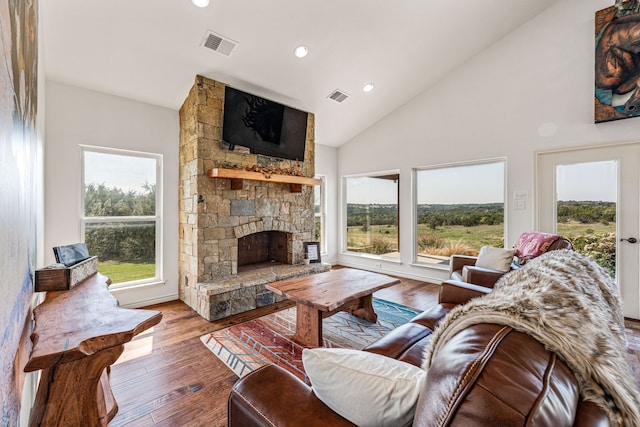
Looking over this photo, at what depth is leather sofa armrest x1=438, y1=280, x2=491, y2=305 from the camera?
2.24 metres

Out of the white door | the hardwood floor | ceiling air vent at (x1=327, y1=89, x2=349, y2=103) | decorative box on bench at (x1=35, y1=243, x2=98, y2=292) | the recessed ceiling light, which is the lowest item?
the hardwood floor

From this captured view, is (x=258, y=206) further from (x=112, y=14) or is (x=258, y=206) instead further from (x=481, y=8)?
(x=481, y=8)

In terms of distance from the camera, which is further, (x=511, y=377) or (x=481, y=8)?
(x=481, y=8)

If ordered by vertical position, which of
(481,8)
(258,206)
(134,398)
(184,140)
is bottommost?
(134,398)

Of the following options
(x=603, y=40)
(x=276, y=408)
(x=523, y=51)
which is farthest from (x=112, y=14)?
(x=603, y=40)

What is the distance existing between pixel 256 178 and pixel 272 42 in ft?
4.97

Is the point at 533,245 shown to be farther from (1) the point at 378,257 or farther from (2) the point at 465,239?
(1) the point at 378,257

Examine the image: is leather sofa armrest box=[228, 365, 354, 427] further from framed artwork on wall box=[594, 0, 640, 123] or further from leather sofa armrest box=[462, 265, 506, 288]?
framed artwork on wall box=[594, 0, 640, 123]

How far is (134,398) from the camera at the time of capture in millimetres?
1870

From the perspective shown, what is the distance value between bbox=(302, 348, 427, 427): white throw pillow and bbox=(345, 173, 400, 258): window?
4260 mm

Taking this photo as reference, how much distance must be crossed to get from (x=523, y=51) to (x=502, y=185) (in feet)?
5.66

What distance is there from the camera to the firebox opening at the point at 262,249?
428 centimetres

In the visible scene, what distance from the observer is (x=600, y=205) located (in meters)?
3.20

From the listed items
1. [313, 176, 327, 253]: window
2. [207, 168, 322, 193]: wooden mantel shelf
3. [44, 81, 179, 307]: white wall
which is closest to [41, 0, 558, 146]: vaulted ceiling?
[44, 81, 179, 307]: white wall
